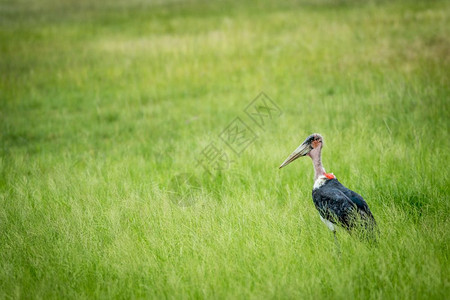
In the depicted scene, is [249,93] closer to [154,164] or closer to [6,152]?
[154,164]

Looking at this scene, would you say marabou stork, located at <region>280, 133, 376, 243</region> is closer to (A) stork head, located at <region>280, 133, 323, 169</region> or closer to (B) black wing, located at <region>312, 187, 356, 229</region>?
(B) black wing, located at <region>312, 187, 356, 229</region>

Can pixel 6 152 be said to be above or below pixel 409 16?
below

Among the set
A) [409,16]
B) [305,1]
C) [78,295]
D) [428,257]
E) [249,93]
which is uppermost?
[305,1]

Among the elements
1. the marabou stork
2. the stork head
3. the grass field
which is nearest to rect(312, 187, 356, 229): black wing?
the marabou stork

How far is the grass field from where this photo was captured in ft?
11.1

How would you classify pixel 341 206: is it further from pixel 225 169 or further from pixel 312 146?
pixel 225 169

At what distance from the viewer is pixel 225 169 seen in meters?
5.55

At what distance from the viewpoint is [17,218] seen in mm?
4527

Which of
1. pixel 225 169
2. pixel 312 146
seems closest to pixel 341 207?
pixel 312 146

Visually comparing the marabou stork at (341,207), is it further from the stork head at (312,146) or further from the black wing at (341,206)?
the stork head at (312,146)

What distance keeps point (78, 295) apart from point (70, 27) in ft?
58.7

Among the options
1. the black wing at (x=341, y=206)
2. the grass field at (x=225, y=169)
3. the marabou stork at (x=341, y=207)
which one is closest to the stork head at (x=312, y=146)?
the marabou stork at (x=341, y=207)

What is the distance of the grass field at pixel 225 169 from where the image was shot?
11.1ft

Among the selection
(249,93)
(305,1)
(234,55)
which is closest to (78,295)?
(249,93)
